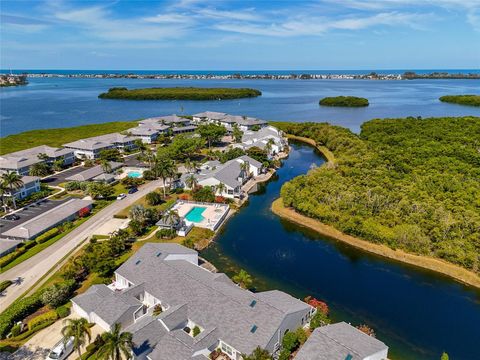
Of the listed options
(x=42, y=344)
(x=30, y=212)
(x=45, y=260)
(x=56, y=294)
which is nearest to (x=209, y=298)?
(x=42, y=344)

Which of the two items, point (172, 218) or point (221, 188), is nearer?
point (172, 218)

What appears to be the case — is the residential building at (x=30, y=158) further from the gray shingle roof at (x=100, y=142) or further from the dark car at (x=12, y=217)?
the dark car at (x=12, y=217)

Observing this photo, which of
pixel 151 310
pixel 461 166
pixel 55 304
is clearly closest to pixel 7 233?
pixel 55 304

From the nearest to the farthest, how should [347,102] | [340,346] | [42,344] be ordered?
[340,346] < [42,344] < [347,102]

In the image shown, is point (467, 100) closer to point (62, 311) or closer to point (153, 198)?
point (153, 198)

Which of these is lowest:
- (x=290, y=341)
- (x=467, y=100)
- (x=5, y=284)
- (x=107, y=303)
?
(x=290, y=341)

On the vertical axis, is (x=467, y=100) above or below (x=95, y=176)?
above

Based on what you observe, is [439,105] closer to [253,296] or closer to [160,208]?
[160,208]
